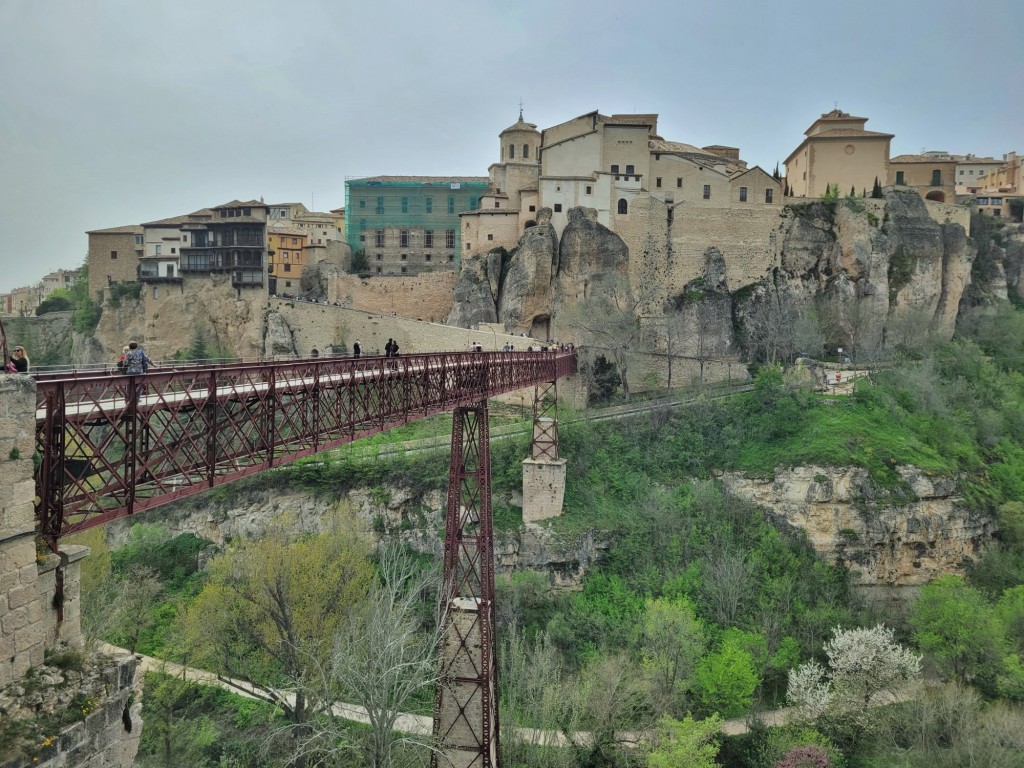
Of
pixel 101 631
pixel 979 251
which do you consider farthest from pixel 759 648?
pixel 979 251

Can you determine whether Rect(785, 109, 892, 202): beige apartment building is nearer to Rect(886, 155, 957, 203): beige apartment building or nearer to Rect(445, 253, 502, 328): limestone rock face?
Rect(886, 155, 957, 203): beige apartment building

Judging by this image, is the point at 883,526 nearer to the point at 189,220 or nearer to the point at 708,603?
the point at 708,603

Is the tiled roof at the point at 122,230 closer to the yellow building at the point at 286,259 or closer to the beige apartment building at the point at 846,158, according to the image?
the yellow building at the point at 286,259

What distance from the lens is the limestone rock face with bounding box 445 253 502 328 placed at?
47.7 metres

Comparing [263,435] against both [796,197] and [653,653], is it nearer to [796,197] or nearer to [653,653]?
[653,653]

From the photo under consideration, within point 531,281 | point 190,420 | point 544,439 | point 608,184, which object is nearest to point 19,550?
point 190,420

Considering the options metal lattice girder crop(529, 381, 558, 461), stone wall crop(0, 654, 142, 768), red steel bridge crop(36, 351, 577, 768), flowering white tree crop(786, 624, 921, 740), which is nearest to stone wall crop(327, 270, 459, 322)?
metal lattice girder crop(529, 381, 558, 461)

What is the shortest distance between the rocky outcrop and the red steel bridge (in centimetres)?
1615

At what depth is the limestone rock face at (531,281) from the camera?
46.6m

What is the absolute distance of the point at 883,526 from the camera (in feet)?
107

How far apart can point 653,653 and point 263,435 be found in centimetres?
1772

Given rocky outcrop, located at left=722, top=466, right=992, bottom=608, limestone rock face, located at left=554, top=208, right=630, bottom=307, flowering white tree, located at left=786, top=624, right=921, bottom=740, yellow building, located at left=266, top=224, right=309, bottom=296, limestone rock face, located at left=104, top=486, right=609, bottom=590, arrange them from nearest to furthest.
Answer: flowering white tree, located at left=786, top=624, right=921, bottom=740 → limestone rock face, located at left=104, top=486, right=609, bottom=590 → rocky outcrop, located at left=722, top=466, right=992, bottom=608 → limestone rock face, located at left=554, top=208, right=630, bottom=307 → yellow building, located at left=266, top=224, right=309, bottom=296

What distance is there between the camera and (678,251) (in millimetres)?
49531

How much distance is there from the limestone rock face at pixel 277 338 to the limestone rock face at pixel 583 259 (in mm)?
15947
